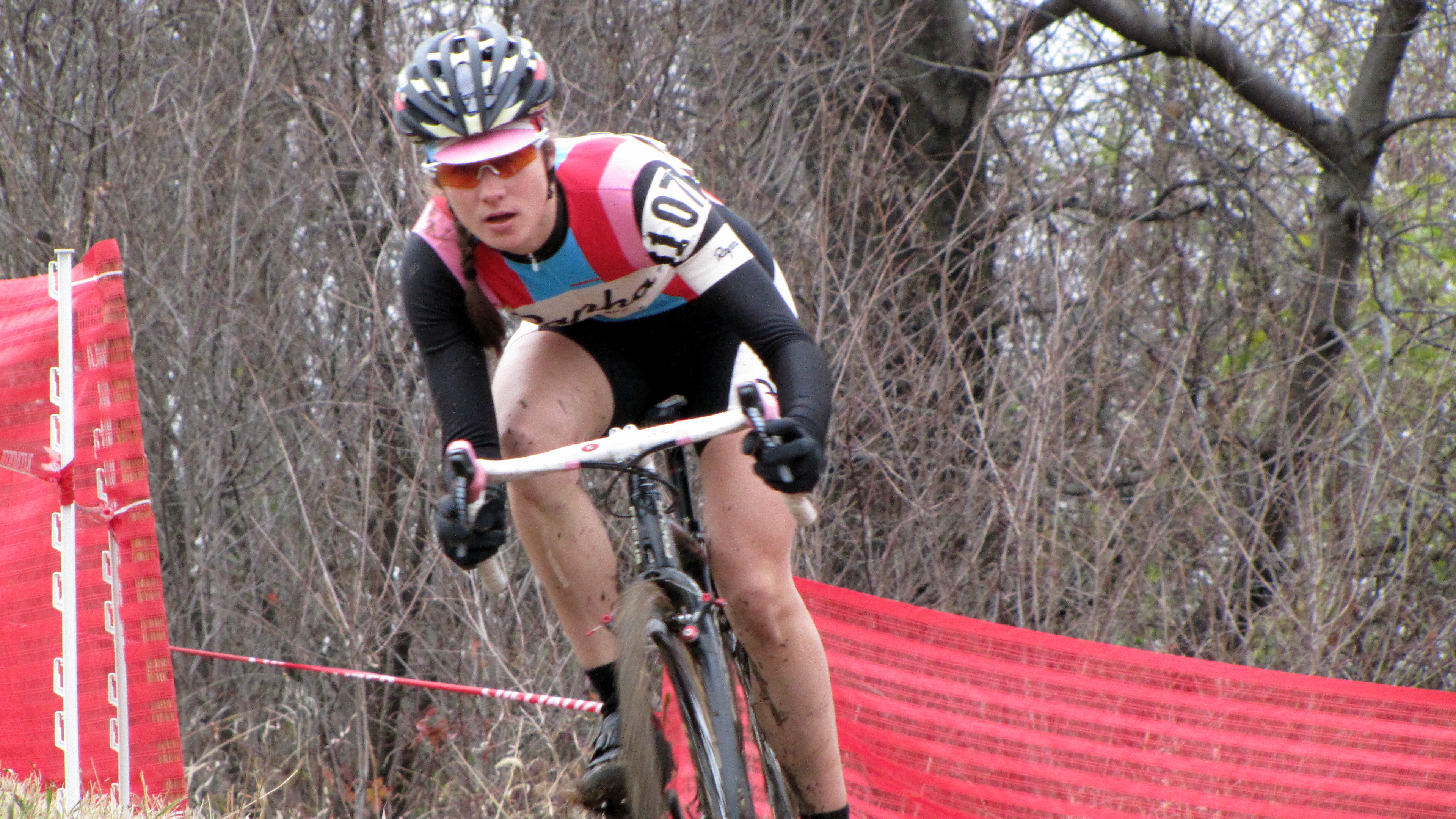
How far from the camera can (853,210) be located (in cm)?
641

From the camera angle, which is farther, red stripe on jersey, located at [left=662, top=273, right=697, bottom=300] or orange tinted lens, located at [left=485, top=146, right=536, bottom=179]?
red stripe on jersey, located at [left=662, top=273, right=697, bottom=300]

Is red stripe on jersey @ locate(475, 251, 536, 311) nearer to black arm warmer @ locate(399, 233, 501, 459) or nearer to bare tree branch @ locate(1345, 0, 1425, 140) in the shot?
black arm warmer @ locate(399, 233, 501, 459)

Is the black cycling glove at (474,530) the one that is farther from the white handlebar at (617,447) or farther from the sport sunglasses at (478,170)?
the sport sunglasses at (478,170)

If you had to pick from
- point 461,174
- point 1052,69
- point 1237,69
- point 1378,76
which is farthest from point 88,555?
point 1378,76

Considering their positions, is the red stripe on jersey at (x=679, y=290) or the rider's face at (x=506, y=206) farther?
the red stripe on jersey at (x=679, y=290)

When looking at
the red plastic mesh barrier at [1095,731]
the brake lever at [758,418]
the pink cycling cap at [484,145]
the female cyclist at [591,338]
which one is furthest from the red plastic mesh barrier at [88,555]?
the brake lever at [758,418]

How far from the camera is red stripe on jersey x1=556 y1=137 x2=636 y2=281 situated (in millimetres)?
2959

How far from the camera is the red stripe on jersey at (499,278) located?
3.00 metres

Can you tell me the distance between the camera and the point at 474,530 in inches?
103

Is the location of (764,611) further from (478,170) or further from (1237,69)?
(1237,69)

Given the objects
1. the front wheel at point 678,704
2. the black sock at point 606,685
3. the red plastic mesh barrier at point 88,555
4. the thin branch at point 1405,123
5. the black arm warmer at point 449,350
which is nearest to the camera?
the front wheel at point 678,704

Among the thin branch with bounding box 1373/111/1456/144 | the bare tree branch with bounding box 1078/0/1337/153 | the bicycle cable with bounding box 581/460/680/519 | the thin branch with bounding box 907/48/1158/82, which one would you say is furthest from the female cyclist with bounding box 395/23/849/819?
the thin branch with bounding box 1373/111/1456/144

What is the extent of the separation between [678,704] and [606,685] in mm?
477

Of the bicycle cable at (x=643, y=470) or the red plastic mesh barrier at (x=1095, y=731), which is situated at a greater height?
the bicycle cable at (x=643, y=470)
